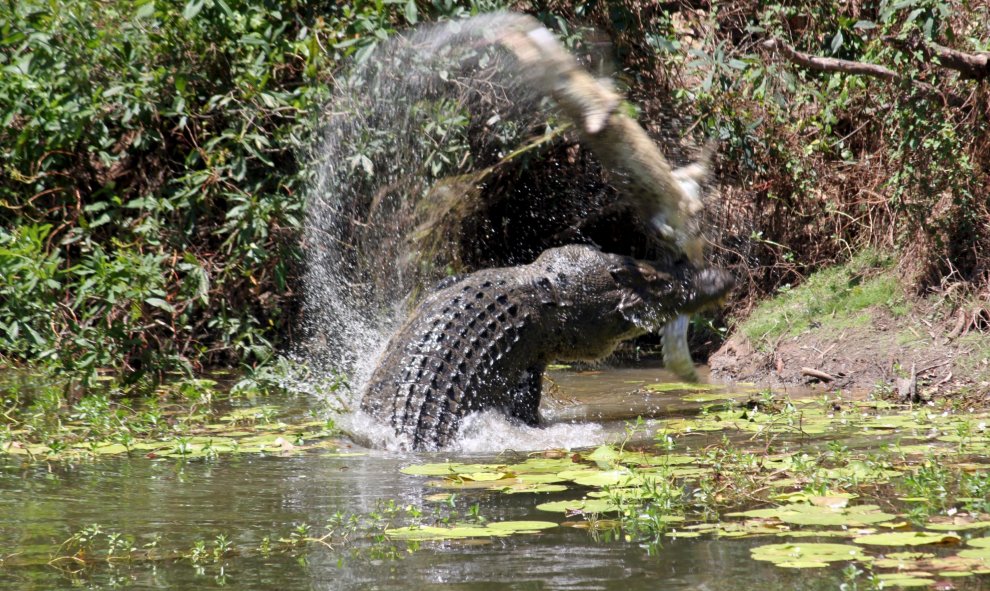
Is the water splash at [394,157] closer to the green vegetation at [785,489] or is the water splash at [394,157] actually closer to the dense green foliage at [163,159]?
the dense green foliage at [163,159]

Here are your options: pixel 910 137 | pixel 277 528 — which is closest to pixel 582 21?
pixel 910 137

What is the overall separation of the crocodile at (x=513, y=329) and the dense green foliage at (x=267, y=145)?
192cm

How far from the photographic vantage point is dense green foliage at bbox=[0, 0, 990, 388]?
24.1ft

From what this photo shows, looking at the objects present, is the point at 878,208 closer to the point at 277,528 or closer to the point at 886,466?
the point at 886,466

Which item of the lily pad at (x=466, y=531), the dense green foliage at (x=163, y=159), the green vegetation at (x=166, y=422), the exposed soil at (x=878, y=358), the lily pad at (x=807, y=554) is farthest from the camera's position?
the dense green foliage at (x=163, y=159)

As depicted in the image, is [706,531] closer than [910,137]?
Yes

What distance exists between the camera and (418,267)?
8422 mm

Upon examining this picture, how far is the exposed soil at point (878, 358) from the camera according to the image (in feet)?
20.6

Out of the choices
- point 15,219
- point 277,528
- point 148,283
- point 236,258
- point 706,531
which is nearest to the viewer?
point 706,531

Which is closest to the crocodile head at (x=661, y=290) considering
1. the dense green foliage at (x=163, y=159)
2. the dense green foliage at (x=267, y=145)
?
the dense green foliage at (x=267, y=145)

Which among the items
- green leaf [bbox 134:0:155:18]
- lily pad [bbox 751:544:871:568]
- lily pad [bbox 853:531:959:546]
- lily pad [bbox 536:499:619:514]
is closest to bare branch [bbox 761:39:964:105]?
green leaf [bbox 134:0:155:18]

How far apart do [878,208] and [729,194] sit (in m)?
1.10

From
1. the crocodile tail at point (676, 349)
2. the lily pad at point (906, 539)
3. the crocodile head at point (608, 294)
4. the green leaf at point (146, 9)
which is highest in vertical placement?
the green leaf at point (146, 9)

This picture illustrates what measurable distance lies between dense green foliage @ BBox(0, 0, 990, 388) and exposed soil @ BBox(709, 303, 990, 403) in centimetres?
53
